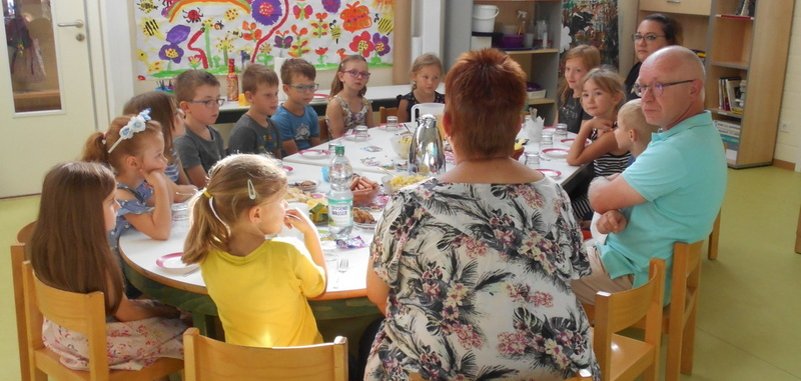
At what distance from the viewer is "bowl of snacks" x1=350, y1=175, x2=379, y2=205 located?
2.95m

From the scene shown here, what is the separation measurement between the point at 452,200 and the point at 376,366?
1.45 feet

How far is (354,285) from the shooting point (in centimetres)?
228

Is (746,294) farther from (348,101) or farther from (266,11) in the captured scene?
(266,11)

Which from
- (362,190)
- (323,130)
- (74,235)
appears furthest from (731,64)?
(74,235)

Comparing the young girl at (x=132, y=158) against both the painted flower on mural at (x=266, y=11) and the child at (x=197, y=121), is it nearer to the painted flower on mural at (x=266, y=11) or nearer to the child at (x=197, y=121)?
the child at (x=197, y=121)

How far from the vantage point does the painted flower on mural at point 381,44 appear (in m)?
6.20

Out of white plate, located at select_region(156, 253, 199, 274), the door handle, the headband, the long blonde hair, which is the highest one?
the door handle

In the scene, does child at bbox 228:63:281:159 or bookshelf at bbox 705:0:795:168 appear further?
bookshelf at bbox 705:0:795:168

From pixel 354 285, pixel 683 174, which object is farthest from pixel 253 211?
pixel 683 174

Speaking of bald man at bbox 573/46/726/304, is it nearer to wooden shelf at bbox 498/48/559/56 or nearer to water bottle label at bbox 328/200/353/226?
water bottle label at bbox 328/200/353/226

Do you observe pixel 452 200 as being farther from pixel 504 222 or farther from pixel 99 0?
pixel 99 0

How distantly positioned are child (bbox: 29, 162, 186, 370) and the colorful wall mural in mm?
3305

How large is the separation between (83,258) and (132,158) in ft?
1.98

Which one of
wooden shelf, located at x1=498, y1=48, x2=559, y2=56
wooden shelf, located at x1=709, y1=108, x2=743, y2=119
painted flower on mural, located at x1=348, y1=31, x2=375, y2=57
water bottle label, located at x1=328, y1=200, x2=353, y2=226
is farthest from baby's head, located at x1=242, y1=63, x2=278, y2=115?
wooden shelf, located at x1=709, y1=108, x2=743, y2=119
